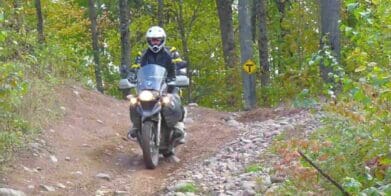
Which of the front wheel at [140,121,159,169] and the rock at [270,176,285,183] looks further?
the front wheel at [140,121,159,169]

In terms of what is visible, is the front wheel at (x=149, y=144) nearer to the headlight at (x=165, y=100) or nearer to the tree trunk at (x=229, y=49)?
the headlight at (x=165, y=100)

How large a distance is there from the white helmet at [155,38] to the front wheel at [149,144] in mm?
1242

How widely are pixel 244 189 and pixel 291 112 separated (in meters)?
6.39

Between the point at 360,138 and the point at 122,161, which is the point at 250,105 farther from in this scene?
the point at 360,138

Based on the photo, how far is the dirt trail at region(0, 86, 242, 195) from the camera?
26.7 feet

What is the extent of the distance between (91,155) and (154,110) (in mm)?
1395

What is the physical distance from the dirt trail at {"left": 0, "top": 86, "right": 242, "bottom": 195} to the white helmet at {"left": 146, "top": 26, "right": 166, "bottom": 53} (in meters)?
1.67

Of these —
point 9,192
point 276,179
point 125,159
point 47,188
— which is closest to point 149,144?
point 125,159

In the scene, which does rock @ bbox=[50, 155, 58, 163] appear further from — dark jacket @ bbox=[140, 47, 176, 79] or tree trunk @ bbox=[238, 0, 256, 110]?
tree trunk @ bbox=[238, 0, 256, 110]

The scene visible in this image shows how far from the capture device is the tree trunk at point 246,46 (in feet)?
52.9

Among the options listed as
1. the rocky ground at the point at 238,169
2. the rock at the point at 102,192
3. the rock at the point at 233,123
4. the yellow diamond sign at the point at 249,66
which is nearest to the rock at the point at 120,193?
the rock at the point at 102,192

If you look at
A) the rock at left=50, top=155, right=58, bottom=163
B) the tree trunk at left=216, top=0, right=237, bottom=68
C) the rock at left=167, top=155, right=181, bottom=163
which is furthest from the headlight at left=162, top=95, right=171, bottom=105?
the tree trunk at left=216, top=0, right=237, bottom=68

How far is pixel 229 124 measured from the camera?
1329cm

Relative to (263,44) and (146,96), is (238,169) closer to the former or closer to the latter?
(146,96)
